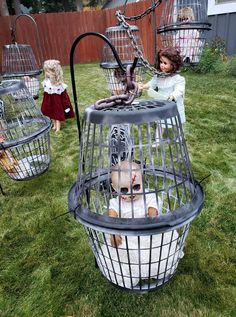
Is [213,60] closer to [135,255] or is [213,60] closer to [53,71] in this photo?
[53,71]

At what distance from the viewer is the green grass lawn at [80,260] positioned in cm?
149

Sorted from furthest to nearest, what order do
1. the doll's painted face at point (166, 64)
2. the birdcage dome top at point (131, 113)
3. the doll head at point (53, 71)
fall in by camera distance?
1. the doll head at point (53, 71)
2. the doll's painted face at point (166, 64)
3. the birdcage dome top at point (131, 113)

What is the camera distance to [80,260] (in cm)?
179

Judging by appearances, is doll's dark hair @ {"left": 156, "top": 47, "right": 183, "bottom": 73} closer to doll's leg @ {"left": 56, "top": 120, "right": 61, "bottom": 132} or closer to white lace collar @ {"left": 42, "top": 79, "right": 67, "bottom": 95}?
white lace collar @ {"left": 42, "top": 79, "right": 67, "bottom": 95}

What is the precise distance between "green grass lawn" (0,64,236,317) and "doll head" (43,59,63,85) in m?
1.43

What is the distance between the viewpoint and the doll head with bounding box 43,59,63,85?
374 cm

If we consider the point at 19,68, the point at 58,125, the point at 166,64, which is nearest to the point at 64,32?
the point at 19,68

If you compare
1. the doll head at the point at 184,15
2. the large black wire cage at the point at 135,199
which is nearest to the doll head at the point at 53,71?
the doll head at the point at 184,15

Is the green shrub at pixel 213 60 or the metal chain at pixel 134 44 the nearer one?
the metal chain at pixel 134 44

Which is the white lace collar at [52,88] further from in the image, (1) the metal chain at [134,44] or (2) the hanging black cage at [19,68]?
(1) the metal chain at [134,44]

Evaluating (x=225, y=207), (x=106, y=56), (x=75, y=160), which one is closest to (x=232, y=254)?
(x=225, y=207)

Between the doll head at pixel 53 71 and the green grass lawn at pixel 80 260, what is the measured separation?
4.68ft

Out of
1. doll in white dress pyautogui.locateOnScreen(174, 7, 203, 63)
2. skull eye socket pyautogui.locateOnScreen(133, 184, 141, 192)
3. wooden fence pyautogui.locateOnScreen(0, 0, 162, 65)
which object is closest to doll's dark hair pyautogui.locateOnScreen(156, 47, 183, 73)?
doll in white dress pyautogui.locateOnScreen(174, 7, 203, 63)

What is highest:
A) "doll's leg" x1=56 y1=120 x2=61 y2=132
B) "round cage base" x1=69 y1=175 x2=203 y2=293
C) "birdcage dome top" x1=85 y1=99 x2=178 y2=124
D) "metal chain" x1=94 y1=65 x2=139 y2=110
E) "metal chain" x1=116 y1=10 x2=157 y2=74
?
"metal chain" x1=116 y1=10 x2=157 y2=74
